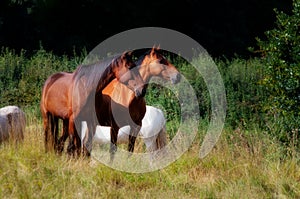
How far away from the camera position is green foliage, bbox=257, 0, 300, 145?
8.20 meters

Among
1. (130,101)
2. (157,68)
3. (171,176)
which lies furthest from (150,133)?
(157,68)

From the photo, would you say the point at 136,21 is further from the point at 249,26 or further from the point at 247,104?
the point at 247,104

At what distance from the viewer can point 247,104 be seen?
13070 mm

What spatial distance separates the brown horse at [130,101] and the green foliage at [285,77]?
5.94 feet

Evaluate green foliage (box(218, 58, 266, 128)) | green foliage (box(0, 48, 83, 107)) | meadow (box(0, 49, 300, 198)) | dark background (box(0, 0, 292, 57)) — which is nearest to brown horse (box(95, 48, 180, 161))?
meadow (box(0, 49, 300, 198))

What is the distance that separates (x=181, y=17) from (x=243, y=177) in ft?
62.7

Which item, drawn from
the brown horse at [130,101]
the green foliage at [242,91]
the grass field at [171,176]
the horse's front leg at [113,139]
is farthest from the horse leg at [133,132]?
the green foliage at [242,91]

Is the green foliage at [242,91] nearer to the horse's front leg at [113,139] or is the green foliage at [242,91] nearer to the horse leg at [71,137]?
the horse's front leg at [113,139]

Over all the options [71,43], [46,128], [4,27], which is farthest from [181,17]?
[46,128]

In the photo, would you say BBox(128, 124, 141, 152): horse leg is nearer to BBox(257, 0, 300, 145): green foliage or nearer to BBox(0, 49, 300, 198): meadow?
BBox(0, 49, 300, 198): meadow

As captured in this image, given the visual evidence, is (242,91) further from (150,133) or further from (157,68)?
(157,68)

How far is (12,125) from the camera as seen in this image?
28.8 feet

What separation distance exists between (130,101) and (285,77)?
7.51 ft

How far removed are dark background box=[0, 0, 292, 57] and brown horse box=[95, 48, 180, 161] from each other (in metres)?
14.6
